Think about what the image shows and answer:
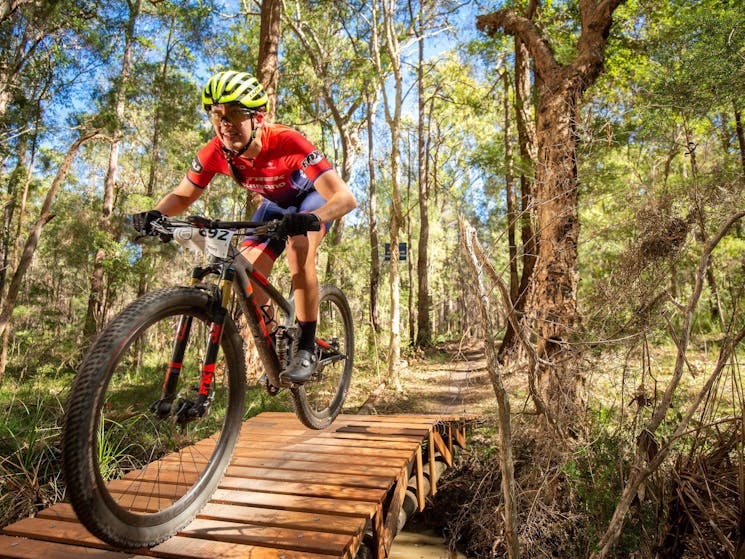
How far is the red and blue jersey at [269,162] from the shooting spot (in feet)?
8.54

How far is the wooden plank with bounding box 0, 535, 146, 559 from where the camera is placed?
1845mm

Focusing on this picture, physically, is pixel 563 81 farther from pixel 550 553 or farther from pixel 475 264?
pixel 550 553

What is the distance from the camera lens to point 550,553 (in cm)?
380

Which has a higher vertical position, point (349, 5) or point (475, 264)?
point (349, 5)

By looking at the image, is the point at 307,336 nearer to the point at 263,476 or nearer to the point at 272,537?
the point at 263,476

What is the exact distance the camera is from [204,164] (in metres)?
2.61

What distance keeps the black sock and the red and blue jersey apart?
0.90 metres

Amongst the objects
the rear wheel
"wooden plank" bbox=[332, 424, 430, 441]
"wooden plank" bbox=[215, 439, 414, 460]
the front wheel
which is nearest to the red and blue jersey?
the rear wheel

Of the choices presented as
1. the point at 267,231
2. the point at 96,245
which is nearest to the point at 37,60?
the point at 96,245

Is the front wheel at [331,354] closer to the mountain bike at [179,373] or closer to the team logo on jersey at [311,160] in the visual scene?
the mountain bike at [179,373]

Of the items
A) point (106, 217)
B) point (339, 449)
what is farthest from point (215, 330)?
point (106, 217)

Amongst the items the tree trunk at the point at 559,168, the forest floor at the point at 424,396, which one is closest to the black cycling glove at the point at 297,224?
the tree trunk at the point at 559,168

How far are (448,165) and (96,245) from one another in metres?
17.9

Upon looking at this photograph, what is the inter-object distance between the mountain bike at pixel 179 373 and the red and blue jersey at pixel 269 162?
558 millimetres
